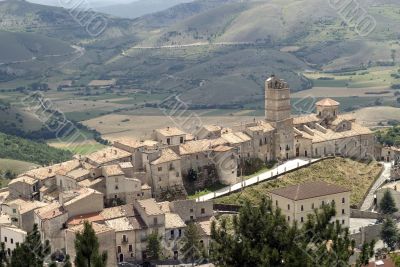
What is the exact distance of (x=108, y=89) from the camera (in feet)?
648

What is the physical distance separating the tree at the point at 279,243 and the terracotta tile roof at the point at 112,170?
19.1m

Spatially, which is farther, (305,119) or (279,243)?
(305,119)

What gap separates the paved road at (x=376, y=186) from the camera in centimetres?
6223

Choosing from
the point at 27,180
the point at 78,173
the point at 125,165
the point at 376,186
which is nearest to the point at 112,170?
the point at 125,165

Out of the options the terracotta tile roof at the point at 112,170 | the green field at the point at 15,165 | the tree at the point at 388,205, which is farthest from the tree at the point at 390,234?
the green field at the point at 15,165

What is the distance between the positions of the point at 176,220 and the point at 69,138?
273ft

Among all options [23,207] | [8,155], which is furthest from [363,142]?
[8,155]

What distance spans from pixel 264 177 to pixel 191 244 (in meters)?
15.4

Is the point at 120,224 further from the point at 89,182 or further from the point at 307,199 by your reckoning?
the point at 307,199

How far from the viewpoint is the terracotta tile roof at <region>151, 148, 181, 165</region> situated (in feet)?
186

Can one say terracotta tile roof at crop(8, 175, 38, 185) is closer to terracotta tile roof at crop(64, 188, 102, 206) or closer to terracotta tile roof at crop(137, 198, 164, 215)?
terracotta tile roof at crop(64, 188, 102, 206)

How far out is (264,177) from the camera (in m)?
62.2

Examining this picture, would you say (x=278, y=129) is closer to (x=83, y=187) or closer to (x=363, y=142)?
(x=363, y=142)

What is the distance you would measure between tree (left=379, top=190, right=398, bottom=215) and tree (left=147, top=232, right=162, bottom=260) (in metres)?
20.8
